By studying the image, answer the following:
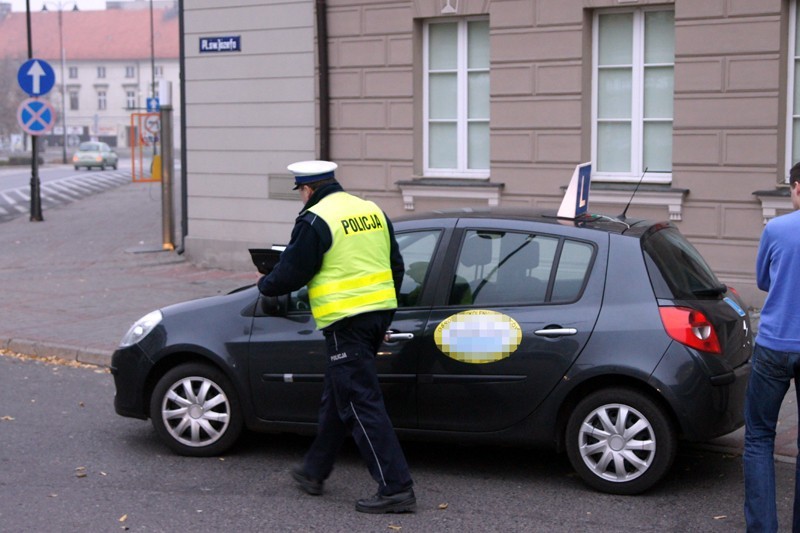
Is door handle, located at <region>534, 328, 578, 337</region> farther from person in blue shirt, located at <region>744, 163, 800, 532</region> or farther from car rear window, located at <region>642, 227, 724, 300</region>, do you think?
person in blue shirt, located at <region>744, 163, 800, 532</region>

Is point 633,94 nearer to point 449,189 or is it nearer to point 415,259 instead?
point 449,189

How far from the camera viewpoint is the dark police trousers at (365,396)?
567 cm

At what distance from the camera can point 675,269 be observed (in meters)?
6.11

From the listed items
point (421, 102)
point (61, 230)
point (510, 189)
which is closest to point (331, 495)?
point (510, 189)

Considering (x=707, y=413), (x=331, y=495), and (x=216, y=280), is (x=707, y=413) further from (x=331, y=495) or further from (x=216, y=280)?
(x=216, y=280)

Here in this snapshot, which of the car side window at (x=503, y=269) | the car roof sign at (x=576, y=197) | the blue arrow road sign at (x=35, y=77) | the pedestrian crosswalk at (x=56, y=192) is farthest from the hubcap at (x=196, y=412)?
the pedestrian crosswalk at (x=56, y=192)

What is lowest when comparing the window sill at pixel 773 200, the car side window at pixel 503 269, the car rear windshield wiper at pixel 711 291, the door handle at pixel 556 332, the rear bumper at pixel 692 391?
the rear bumper at pixel 692 391

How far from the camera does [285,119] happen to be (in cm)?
1469

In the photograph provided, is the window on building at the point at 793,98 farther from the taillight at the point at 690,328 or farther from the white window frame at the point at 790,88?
the taillight at the point at 690,328

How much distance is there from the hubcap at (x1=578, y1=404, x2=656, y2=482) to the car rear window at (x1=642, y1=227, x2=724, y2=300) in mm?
672

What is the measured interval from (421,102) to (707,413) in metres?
8.53

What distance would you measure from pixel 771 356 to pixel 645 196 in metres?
7.28

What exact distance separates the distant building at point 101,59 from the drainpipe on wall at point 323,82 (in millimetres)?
89805

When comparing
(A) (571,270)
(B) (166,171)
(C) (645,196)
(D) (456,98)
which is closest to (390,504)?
(A) (571,270)
